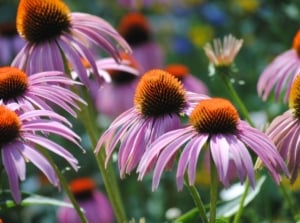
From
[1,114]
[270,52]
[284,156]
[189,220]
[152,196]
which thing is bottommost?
[152,196]

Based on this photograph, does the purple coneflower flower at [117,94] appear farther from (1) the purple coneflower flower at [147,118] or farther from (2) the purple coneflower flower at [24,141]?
(2) the purple coneflower flower at [24,141]

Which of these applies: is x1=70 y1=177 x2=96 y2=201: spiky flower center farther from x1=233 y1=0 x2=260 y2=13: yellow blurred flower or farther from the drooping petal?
x1=233 y1=0 x2=260 y2=13: yellow blurred flower

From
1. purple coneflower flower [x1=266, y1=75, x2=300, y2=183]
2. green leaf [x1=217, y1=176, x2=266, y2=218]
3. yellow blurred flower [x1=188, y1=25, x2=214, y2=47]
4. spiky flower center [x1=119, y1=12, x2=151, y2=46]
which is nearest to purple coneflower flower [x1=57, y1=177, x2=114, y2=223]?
green leaf [x1=217, y1=176, x2=266, y2=218]

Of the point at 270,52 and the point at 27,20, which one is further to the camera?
the point at 270,52

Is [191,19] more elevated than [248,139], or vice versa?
[248,139]

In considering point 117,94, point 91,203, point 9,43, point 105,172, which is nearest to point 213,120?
point 105,172

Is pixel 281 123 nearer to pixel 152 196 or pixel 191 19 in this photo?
pixel 152 196

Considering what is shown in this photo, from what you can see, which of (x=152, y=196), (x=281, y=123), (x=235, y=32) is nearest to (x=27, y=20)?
(x=281, y=123)

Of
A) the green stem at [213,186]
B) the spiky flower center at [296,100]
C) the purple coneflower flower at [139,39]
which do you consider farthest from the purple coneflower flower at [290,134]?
the purple coneflower flower at [139,39]
